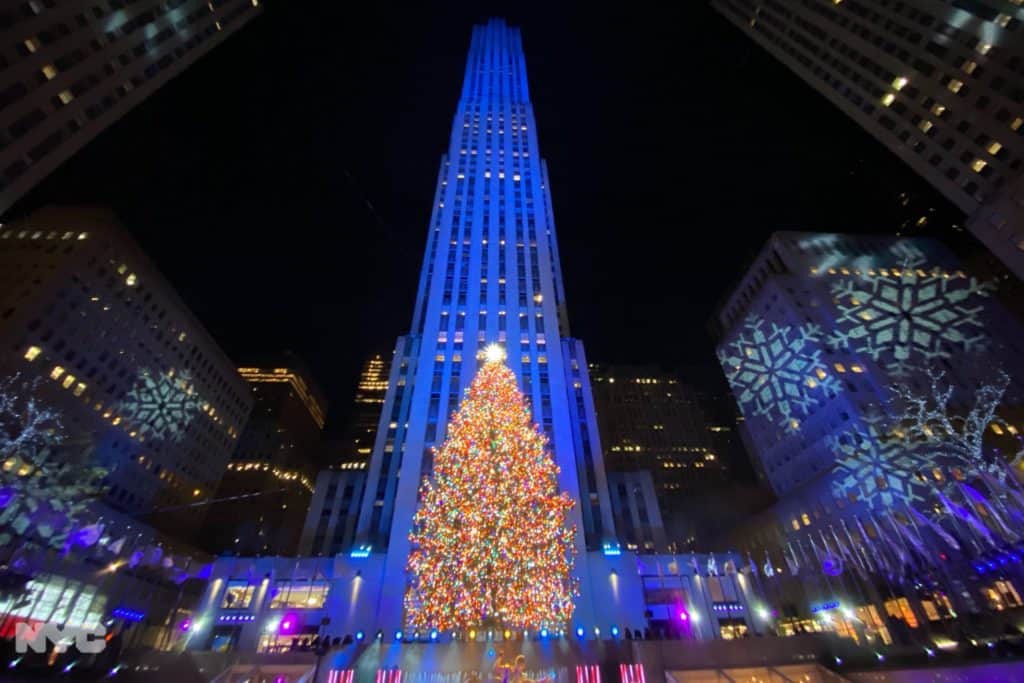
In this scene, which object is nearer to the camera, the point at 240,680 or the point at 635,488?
the point at 240,680

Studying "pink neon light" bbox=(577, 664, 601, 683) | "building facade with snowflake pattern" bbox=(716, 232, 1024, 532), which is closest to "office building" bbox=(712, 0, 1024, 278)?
"building facade with snowflake pattern" bbox=(716, 232, 1024, 532)

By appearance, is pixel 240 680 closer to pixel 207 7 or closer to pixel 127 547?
pixel 127 547

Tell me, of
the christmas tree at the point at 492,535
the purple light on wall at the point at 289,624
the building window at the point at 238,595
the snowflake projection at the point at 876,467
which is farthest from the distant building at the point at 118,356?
the snowflake projection at the point at 876,467

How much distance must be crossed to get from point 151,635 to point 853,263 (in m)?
84.5

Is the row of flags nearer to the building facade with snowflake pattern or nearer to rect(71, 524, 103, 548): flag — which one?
the building facade with snowflake pattern

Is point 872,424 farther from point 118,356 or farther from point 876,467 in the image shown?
point 118,356

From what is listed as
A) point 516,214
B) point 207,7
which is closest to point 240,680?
point 516,214

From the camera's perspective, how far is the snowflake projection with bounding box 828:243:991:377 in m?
39.7

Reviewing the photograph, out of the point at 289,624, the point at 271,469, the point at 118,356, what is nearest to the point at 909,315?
the point at 289,624

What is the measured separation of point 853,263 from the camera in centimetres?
4919

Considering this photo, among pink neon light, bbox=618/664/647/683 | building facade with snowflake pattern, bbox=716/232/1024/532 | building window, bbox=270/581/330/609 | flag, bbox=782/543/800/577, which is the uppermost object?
building facade with snowflake pattern, bbox=716/232/1024/532

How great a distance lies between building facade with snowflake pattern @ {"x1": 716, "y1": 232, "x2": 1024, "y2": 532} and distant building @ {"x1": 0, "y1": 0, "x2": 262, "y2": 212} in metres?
61.1

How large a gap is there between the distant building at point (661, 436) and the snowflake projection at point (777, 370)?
1734cm

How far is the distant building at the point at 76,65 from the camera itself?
25.1m
